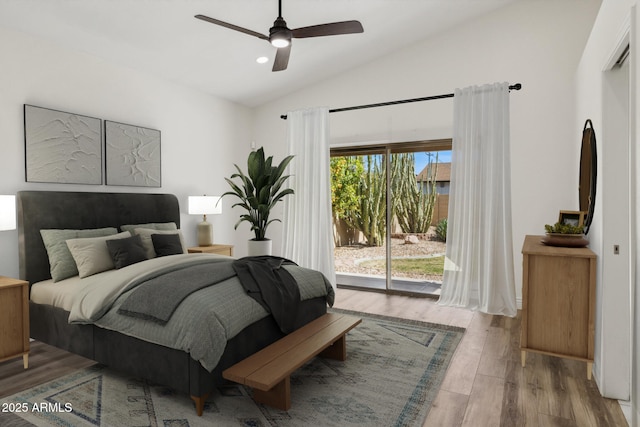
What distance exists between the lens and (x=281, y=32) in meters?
2.77

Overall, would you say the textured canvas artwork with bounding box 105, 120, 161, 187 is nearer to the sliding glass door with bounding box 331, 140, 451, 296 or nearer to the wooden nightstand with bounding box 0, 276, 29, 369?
the wooden nightstand with bounding box 0, 276, 29, 369

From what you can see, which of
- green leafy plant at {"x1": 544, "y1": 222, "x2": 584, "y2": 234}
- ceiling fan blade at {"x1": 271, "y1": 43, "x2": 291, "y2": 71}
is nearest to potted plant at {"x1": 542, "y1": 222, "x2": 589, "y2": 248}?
green leafy plant at {"x1": 544, "y1": 222, "x2": 584, "y2": 234}

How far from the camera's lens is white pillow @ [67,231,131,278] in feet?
10.4

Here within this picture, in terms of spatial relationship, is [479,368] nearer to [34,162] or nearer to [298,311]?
[298,311]

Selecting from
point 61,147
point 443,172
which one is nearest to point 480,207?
point 443,172

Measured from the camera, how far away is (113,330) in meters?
2.50

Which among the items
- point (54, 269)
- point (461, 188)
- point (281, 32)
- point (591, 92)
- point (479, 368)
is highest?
point (281, 32)

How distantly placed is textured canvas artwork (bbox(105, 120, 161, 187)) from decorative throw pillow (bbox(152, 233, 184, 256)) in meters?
0.81

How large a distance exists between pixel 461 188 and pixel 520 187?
2.03 ft

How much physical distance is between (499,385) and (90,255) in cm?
323

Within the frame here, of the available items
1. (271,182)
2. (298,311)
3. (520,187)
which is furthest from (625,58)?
(271,182)

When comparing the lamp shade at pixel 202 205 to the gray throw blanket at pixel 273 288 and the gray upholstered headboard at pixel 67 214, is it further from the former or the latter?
the gray throw blanket at pixel 273 288

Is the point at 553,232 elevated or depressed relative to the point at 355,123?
depressed

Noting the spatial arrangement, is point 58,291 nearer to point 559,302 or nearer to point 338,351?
point 338,351
